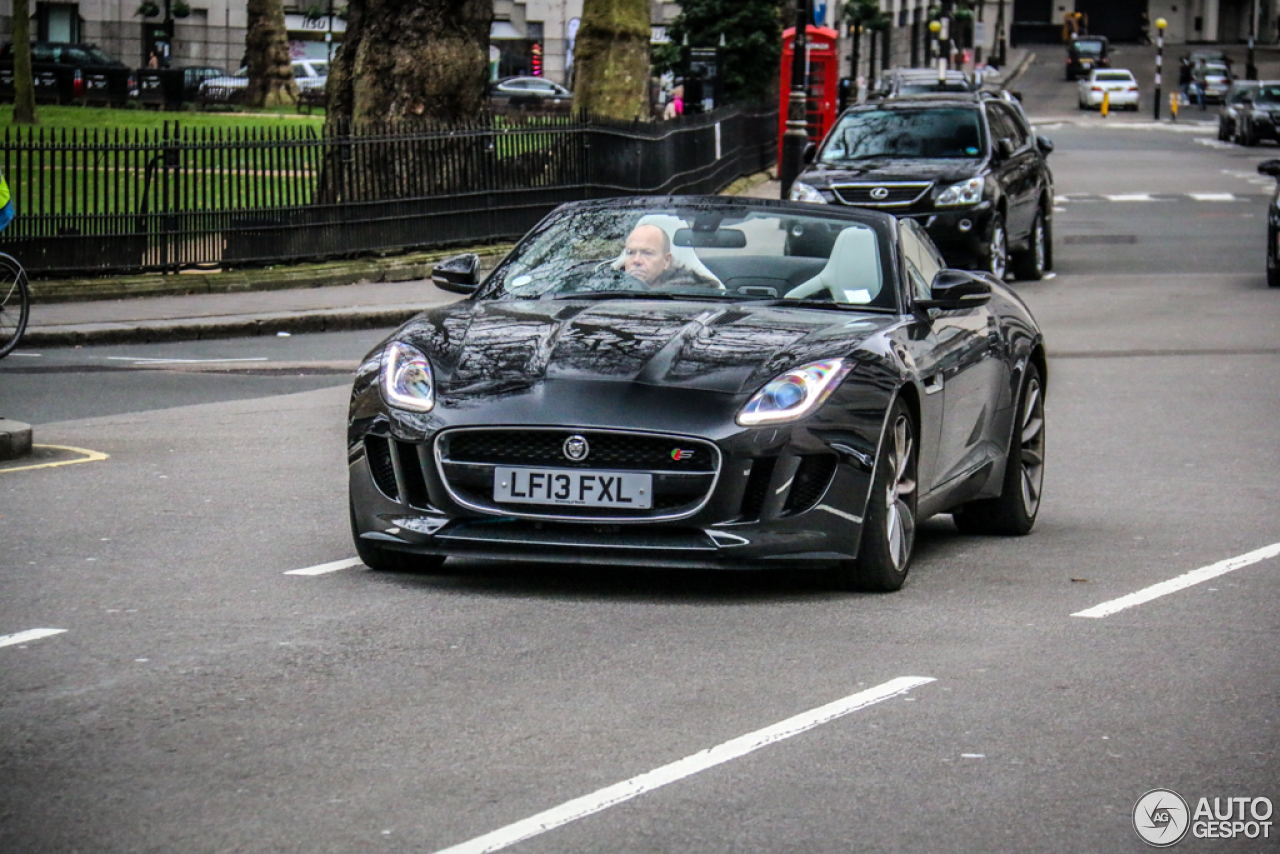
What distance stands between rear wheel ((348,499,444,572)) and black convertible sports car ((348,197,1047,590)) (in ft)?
0.04

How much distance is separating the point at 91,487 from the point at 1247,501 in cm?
522

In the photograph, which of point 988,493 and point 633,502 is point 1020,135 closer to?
point 988,493

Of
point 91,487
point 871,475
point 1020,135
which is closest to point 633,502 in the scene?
point 871,475

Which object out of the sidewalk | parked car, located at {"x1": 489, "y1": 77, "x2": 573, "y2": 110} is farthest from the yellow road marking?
parked car, located at {"x1": 489, "y1": 77, "x2": 573, "y2": 110}

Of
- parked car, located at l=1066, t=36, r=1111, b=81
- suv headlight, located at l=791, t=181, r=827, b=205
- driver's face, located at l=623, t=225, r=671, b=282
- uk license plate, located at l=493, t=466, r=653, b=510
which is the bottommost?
uk license plate, located at l=493, t=466, r=653, b=510

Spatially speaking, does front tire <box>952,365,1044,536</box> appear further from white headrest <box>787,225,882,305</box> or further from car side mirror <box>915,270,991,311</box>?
white headrest <box>787,225,882,305</box>

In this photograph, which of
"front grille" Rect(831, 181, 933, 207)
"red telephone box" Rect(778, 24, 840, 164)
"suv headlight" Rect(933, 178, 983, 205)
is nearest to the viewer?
"suv headlight" Rect(933, 178, 983, 205)

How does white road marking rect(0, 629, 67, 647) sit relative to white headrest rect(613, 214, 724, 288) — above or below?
below

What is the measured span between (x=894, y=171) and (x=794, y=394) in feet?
52.9

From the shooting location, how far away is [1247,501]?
10117 mm

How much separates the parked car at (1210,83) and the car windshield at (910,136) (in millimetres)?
75526

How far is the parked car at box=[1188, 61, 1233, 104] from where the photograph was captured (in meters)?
96.9

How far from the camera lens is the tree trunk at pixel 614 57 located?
3594 centimetres

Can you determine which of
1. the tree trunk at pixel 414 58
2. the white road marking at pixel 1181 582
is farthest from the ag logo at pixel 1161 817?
the tree trunk at pixel 414 58
